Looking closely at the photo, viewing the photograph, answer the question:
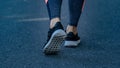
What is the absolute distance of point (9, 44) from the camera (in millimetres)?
4895

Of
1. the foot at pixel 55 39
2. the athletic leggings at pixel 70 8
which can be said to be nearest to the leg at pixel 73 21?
the athletic leggings at pixel 70 8

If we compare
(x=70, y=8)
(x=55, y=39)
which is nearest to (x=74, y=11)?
(x=70, y=8)

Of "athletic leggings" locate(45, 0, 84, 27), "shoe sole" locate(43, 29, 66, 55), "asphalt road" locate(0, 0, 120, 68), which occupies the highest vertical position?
"athletic leggings" locate(45, 0, 84, 27)

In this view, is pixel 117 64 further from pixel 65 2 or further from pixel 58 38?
pixel 65 2

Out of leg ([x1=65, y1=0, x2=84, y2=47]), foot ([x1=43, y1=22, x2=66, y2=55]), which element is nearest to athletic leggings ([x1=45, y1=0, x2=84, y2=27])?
leg ([x1=65, y1=0, x2=84, y2=47])

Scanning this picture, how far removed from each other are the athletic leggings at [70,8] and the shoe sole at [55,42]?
0.93 ft

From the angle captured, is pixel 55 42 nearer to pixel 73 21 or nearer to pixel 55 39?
pixel 55 39

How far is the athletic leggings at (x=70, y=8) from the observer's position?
4.23m

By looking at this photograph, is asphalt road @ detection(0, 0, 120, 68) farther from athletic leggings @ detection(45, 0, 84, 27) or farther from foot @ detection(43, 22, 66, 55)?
athletic leggings @ detection(45, 0, 84, 27)

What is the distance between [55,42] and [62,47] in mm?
567

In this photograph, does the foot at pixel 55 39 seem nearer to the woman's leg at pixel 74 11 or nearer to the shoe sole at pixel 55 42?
the shoe sole at pixel 55 42

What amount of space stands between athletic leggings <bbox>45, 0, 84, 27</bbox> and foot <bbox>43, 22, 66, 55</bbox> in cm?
15

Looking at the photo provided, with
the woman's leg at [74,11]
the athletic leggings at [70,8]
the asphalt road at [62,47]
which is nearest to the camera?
the asphalt road at [62,47]

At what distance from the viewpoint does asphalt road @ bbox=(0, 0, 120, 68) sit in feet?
13.5
